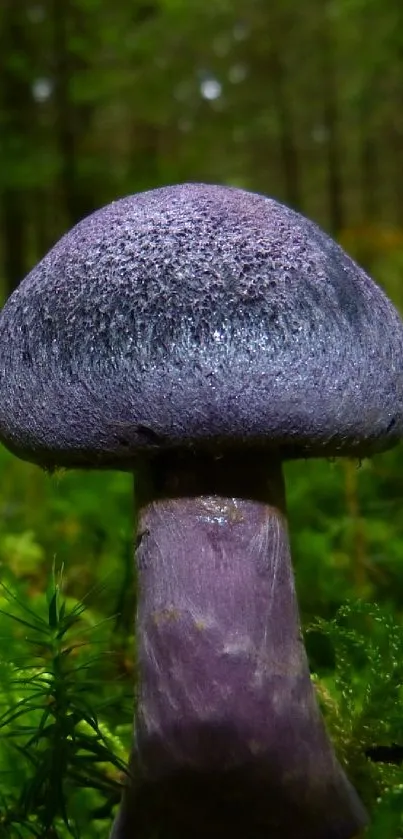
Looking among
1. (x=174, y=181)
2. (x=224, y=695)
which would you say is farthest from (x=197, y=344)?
(x=174, y=181)

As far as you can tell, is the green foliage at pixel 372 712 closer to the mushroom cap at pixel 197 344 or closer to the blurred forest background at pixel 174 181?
the blurred forest background at pixel 174 181

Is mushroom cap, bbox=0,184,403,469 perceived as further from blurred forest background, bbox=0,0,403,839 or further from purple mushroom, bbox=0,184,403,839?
blurred forest background, bbox=0,0,403,839

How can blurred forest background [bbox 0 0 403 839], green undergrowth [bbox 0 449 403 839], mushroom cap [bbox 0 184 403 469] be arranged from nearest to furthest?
mushroom cap [bbox 0 184 403 469] → green undergrowth [bbox 0 449 403 839] → blurred forest background [bbox 0 0 403 839]

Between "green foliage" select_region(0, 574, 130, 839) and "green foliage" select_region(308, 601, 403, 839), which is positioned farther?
"green foliage" select_region(308, 601, 403, 839)

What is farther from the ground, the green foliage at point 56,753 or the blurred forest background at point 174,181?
the blurred forest background at point 174,181

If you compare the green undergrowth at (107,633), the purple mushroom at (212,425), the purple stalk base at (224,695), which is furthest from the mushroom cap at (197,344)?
the green undergrowth at (107,633)

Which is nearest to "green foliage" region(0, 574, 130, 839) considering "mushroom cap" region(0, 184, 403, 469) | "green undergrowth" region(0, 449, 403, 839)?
"green undergrowth" region(0, 449, 403, 839)

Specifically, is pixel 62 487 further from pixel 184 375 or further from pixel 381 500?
pixel 184 375
